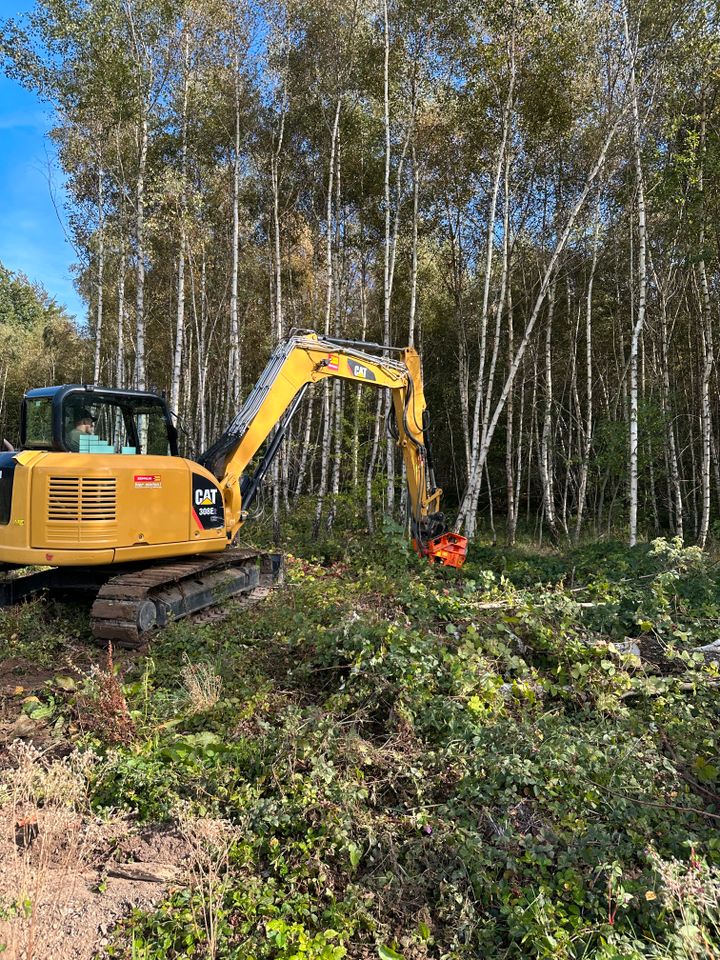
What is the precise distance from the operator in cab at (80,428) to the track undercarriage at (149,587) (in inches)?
50.7

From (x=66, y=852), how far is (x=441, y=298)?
17130 mm

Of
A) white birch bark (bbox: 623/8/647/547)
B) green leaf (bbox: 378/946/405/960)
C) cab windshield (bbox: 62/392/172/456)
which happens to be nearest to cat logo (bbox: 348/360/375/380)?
cab windshield (bbox: 62/392/172/456)

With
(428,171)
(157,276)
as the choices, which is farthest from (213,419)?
(428,171)

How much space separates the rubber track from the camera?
17.5ft

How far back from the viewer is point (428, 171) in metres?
13.4

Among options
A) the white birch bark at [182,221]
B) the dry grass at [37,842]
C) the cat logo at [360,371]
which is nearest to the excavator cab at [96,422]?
the cat logo at [360,371]

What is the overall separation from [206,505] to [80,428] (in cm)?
150

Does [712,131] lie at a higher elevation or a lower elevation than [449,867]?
higher

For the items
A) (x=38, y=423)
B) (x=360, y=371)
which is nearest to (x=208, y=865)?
(x=38, y=423)

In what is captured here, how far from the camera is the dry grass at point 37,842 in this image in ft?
7.15

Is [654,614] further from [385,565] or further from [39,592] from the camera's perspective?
[39,592]

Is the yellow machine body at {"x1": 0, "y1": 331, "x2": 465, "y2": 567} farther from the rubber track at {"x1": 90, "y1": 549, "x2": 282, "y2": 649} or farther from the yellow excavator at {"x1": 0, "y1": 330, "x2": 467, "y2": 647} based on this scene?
the rubber track at {"x1": 90, "y1": 549, "x2": 282, "y2": 649}

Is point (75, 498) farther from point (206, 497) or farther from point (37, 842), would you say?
point (37, 842)

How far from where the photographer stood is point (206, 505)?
657cm
